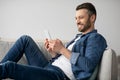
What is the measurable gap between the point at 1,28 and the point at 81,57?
1.28 m

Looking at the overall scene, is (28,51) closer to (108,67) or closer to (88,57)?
(88,57)

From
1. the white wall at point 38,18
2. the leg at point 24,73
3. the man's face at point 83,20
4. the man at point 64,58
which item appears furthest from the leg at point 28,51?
the white wall at point 38,18

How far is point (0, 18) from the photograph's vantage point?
8.36 feet

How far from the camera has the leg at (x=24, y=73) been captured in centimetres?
137

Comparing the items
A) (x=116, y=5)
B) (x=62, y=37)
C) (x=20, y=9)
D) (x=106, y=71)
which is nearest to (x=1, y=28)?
(x=20, y=9)

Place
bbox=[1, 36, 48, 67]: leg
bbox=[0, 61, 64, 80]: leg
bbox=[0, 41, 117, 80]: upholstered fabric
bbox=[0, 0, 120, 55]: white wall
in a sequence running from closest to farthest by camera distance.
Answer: bbox=[0, 61, 64, 80]: leg < bbox=[0, 41, 117, 80]: upholstered fabric < bbox=[1, 36, 48, 67]: leg < bbox=[0, 0, 120, 55]: white wall

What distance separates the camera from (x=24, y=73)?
143 centimetres

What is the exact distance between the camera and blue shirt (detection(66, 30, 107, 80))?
155cm

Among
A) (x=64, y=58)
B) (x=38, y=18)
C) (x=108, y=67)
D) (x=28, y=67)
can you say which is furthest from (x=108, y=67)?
(x=38, y=18)

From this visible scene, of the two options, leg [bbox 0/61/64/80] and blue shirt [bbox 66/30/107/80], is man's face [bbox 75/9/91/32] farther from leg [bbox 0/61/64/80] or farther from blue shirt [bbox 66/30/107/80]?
leg [bbox 0/61/64/80]

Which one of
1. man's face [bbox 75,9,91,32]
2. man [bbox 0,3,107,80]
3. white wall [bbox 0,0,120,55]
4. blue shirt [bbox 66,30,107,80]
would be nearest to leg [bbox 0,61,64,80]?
man [bbox 0,3,107,80]

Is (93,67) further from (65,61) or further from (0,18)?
(0,18)

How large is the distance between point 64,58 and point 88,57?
24 cm

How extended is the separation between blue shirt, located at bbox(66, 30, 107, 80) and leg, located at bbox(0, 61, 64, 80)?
14 cm
